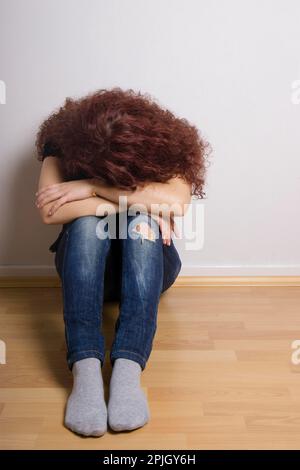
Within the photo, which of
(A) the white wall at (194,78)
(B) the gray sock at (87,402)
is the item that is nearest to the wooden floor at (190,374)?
(B) the gray sock at (87,402)

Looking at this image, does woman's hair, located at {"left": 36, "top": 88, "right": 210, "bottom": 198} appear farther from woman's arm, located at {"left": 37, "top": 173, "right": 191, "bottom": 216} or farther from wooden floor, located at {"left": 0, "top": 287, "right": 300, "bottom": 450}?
wooden floor, located at {"left": 0, "top": 287, "right": 300, "bottom": 450}

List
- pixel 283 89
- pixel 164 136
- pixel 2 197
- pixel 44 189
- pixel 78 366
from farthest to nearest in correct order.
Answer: pixel 2 197 < pixel 283 89 < pixel 44 189 < pixel 164 136 < pixel 78 366

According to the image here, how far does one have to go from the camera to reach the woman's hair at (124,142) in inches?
52.1

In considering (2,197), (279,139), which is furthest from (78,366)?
(279,139)

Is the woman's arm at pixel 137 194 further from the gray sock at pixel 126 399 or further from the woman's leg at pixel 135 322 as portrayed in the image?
the gray sock at pixel 126 399

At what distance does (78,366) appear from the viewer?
4.10 ft

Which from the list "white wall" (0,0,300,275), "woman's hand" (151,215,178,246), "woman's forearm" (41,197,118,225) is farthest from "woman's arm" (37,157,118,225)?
"white wall" (0,0,300,275)

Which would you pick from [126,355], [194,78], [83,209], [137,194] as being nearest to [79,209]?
[83,209]

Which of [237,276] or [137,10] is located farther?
[237,276]

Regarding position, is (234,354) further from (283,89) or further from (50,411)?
(283,89)

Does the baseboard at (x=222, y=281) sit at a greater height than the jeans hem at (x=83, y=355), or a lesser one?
lesser

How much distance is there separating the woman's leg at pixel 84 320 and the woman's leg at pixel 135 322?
4 cm

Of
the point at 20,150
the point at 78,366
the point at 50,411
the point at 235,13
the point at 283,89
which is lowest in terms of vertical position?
the point at 50,411

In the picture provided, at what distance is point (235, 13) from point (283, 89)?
30cm
